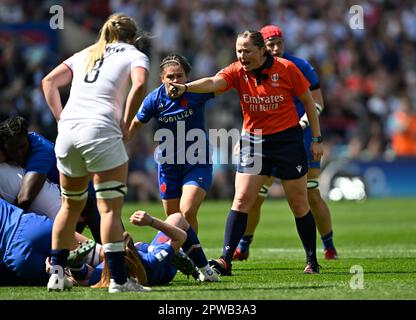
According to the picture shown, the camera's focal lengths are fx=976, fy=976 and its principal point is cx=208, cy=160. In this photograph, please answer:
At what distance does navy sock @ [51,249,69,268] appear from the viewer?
7.79 meters

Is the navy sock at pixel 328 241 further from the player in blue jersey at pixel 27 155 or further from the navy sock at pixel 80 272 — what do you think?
the navy sock at pixel 80 272

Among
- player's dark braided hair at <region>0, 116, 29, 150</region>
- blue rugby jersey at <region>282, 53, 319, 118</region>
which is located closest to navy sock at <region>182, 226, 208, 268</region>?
player's dark braided hair at <region>0, 116, 29, 150</region>

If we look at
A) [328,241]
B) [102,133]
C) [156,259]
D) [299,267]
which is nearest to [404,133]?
[328,241]

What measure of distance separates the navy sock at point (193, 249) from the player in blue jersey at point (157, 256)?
0.11 meters

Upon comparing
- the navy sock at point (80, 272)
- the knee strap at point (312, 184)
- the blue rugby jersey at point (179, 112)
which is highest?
the blue rugby jersey at point (179, 112)

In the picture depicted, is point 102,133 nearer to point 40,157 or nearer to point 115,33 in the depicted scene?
point 115,33

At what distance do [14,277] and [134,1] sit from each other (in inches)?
681

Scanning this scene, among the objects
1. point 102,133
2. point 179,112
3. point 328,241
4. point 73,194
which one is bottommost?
point 328,241

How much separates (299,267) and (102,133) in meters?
3.49

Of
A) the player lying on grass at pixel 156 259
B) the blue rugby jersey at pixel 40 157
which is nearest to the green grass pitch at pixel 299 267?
the player lying on grass at pixel 156 259

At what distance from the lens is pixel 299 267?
33.3ft

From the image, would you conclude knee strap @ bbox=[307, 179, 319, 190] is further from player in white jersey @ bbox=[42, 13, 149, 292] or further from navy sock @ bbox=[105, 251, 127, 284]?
navy sock @ bbox=[105, 251, 127, 284]

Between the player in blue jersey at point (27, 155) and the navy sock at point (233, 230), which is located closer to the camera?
the player in blue jersey at point (27, 155)

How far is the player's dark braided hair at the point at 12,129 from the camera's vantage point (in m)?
8.89
